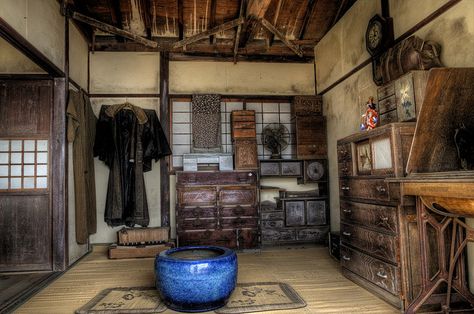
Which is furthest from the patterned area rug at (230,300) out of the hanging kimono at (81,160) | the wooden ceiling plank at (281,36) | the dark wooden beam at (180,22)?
the dark wooden beam at (180,22)

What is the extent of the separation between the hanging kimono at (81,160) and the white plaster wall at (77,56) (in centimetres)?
31

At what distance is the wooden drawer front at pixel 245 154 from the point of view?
17.0 feet

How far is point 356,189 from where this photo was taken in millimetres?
3227

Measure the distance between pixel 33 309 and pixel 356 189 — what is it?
9.97 ft

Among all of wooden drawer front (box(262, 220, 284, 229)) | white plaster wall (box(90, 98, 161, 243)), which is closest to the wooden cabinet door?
white plaster wall (box(90, 98, 161, 243))

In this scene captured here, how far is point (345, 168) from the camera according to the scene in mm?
3461

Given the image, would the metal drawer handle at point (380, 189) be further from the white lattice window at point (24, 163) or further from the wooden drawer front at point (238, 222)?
the white lattice window at point (24, 163)

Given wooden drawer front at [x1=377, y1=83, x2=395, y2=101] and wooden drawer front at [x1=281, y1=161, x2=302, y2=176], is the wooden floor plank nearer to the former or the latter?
wooden drawer front at [x1=281, y1=161, x2=302, y2=176]

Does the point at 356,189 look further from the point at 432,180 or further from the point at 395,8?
the point at 395,8

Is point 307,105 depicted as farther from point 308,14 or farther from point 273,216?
point 273,216

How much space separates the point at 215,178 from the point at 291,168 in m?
1.29

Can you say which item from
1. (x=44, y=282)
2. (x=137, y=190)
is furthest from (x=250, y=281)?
(x=137, y=190)

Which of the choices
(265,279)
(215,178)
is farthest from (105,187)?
(265,279)

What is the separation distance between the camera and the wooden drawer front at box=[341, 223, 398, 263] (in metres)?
2.63
